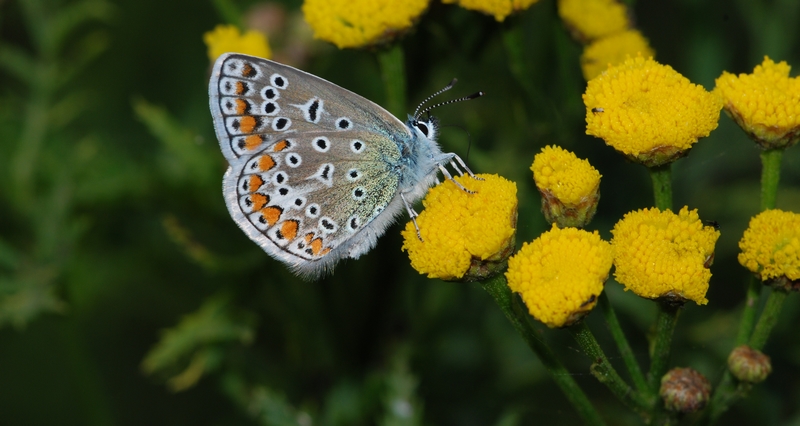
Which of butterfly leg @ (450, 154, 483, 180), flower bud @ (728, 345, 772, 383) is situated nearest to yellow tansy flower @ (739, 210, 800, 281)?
flower bud @ (728, 345, 772, 383)

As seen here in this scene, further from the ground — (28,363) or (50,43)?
(50,43)

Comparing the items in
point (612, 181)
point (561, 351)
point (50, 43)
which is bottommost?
point (561, 351)

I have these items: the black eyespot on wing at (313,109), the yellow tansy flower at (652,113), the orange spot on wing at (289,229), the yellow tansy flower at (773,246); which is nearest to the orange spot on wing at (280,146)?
the black eyespot on wing at (313,109)

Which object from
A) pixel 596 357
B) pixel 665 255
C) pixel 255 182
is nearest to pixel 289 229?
pixel 255 182

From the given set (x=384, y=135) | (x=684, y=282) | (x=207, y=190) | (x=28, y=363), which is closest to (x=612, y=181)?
(x=384, y=135)

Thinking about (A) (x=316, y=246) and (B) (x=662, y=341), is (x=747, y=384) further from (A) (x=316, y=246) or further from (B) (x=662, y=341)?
(A) (x=316, y=246)

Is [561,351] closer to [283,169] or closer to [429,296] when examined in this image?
[429,296]
